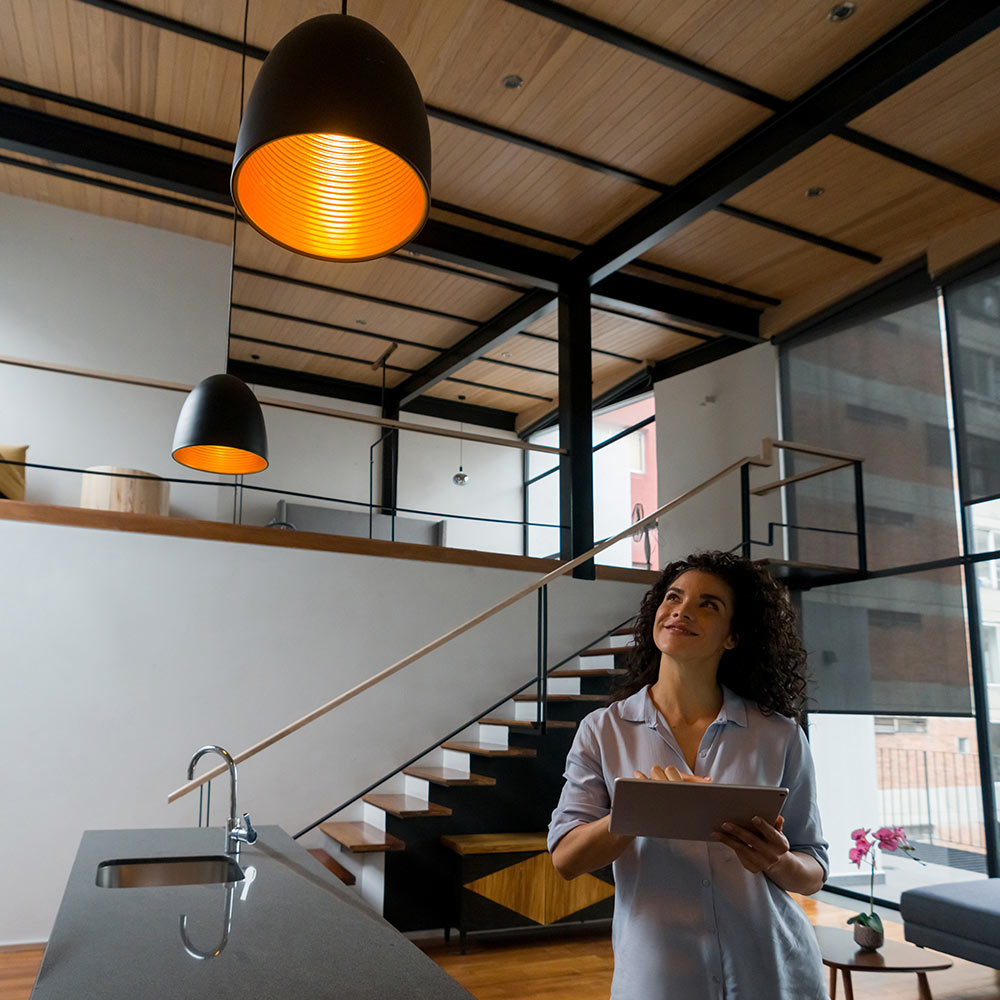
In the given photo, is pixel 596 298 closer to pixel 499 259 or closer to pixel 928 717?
pixel 499 259

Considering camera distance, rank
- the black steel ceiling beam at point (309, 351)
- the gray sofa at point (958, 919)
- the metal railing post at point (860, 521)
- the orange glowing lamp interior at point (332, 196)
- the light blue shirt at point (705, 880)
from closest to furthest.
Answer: the light blue shirt at point (705, 880), the orange glowing lamp interior at point (332, 196), the gray sofa at point (958, 919), the metal railing post at point (860, 521), the black steel ceiling beam at point (309, 351)

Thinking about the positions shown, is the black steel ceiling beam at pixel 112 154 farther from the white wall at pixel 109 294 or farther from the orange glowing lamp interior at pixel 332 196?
the orange glowing lamp interior at pixel 332 196

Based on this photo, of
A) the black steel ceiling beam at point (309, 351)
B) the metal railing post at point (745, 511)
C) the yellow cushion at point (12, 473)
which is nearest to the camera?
the yellow cushion at point (12, 473)

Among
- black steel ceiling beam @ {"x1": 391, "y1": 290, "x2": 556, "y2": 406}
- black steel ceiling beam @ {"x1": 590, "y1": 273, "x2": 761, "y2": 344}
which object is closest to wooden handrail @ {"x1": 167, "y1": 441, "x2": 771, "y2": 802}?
black steel ceiling beam @ {"x1": 590, "y1": 273, "x2": 761, "y2": 344}

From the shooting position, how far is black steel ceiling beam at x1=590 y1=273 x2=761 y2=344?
6.77 m

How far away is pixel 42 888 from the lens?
15.2ft

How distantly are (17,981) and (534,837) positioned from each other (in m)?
2.55

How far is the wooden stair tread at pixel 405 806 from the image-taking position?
16.0ft

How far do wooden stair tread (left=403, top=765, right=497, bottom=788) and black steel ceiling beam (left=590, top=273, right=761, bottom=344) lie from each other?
3.49m

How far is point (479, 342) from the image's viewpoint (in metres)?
8.24

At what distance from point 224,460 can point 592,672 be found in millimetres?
2912

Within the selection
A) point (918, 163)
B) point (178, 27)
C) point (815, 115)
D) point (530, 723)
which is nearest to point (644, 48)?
point (815, 115)

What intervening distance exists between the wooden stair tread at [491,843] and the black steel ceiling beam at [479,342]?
3888 mm

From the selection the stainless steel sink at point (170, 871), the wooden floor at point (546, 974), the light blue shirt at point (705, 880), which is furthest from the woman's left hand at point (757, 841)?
the wooden floor at point (546, 974)
